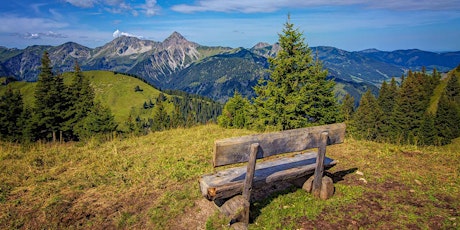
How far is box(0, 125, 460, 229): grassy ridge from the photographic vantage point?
591 cm

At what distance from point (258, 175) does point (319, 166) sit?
5.88 ft

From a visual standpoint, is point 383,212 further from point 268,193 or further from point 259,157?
point 259,157

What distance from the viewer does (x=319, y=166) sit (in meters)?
6.77

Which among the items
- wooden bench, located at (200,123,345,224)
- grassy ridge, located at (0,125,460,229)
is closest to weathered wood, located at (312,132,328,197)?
wooden bench, located at (200,123,345,224)

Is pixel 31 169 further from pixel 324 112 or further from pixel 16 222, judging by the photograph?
pixel 324 112

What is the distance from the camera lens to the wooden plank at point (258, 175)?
536 centimetres

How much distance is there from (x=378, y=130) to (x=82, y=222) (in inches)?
3393

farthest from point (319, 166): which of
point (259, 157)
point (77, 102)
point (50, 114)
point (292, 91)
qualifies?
point (77, 102)

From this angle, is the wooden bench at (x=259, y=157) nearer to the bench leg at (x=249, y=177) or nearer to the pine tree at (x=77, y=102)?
the bench leg at (x=249, y=177)

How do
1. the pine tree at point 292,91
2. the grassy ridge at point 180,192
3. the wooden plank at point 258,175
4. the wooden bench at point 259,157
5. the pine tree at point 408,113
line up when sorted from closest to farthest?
1. the wooden bench at point 259,157
2. the wooden plank at point 258,175
3. the grassy ridge at point 180,192
4. the pine tree at point 292,91
5. the pine tree at point 408,113

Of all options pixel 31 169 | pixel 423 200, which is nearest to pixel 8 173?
pixel 31 169

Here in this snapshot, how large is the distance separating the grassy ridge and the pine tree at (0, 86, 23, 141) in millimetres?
43218

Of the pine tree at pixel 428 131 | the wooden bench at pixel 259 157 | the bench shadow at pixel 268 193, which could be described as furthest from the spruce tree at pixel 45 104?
the pine tree at pixel 428 131

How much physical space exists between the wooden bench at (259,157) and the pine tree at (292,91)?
43.7 feet
